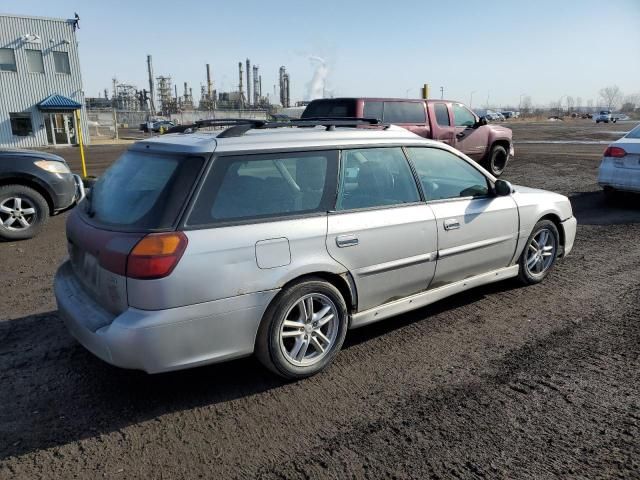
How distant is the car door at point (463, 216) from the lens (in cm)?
405

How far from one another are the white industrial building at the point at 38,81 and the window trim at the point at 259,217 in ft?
108

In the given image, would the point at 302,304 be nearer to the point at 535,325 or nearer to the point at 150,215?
the point at 150,215

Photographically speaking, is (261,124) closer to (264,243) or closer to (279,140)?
(279,140)

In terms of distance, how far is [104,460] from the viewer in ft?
8.47

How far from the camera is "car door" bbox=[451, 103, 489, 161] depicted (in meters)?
11.9

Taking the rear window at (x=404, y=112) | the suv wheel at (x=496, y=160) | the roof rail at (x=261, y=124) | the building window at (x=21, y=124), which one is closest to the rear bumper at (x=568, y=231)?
the roof rail at (x=261, y=124)

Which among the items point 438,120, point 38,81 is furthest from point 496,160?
point 38,81

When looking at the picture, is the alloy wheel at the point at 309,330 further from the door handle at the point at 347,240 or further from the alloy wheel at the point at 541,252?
the alloy wheel at the point at 541,252

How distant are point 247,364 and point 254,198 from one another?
1254 mm

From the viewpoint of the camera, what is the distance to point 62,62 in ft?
109

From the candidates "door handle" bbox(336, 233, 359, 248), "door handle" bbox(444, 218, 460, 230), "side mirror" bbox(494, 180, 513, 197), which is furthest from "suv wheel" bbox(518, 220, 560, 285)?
"door handle" bbox(336, 233, 359, 248)

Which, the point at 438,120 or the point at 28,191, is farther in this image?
the point at 438,120

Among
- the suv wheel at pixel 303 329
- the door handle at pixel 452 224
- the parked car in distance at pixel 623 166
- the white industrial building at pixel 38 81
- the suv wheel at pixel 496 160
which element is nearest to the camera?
the suv wheel at pixel 303 329

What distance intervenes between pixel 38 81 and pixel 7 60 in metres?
2.00
